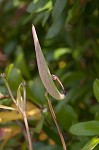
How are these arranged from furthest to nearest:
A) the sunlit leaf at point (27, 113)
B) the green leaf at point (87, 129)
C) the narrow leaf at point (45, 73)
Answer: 1. the sunlit leaf at point (27, 113)
2. the green leaf at point (87, 129)
3. the narrow leaf at point (45, 73)

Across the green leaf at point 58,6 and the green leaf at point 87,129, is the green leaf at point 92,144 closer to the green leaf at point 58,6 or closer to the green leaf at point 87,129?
the green leaf at point 87,129

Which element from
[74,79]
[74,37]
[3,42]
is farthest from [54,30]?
[3,42]

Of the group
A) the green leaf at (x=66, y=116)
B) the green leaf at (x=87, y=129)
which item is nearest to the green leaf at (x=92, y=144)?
the green leaf at (x=87, y=129)

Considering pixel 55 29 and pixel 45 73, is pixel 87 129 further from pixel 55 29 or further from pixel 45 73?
pixel 55 29

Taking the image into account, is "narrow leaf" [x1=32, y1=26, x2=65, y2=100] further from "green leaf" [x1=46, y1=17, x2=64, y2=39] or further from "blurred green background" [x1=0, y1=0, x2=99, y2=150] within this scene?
"green leaf" [x1=46, y1=17, x2=64, y2=39]

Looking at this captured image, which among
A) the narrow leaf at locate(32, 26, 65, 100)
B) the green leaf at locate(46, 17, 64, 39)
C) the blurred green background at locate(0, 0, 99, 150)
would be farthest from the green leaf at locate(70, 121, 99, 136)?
the green leaf at locate(46, 17, 64, 39)

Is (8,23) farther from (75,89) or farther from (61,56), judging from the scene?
(75,89)

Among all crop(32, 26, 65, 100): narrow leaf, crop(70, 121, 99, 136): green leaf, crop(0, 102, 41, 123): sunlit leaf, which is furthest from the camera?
crop(0, 102, 41, 123): sunlit leaf
